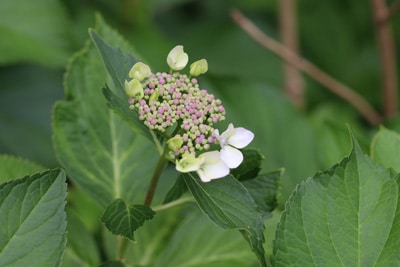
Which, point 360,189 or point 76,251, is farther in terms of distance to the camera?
point 76,251

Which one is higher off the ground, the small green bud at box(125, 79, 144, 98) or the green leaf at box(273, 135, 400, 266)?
the small green bud at box(125, 79, 144, 98)

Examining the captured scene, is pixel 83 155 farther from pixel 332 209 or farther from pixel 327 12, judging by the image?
pixel 327 12

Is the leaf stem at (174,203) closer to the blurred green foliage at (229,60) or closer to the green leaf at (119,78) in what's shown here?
the green leaf at (119,78)

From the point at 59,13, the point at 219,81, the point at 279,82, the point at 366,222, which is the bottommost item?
the point at 366,222

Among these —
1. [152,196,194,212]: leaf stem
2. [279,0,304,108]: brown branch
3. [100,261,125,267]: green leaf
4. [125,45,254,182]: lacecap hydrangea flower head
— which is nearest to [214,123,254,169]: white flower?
[125,45,254,182]: lacecap hydrangea flower head

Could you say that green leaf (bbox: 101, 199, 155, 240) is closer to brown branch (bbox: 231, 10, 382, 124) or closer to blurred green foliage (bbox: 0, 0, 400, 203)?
blurred green foliage (bbox: 0, 0, 400, 203)

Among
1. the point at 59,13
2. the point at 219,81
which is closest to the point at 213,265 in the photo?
the point at 219,81
